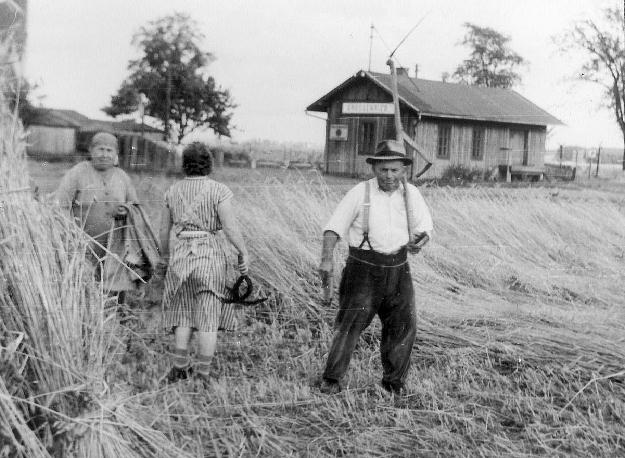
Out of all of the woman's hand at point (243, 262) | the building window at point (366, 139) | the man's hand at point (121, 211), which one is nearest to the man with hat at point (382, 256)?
the woman's hand at point (243, 262)

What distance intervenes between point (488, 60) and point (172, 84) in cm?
938

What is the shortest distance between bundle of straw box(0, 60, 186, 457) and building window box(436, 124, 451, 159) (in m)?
16.4

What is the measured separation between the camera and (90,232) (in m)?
4.93

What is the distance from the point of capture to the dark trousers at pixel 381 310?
4492mm

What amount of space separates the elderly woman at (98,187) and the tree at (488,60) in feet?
18.7

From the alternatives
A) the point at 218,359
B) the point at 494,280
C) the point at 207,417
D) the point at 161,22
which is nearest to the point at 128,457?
the point at 207,417

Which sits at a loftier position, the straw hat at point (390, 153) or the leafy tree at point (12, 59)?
the leafy tree at point (12, 59)

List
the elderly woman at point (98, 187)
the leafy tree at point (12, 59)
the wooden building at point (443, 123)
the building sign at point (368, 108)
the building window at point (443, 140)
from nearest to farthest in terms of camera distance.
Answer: the leafy tree at point (12, 59)
the elderly woman at point (98, 187)
the building sign at point (368, 108)
the wooden building at point (443, 123)
the building window at point (443, 140)

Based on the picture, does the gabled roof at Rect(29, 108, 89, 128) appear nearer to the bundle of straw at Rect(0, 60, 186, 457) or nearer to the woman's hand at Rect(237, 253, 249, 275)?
the bundle of straw at Rect(0, 60, 186, 457)

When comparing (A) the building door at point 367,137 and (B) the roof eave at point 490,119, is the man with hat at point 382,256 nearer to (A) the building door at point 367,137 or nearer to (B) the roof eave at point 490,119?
(A) the building door at point 367,137

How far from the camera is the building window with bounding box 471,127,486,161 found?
63.6ft

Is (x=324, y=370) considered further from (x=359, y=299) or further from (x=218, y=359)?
(x=218, y=359)

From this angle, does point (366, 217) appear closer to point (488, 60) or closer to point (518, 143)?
point (488, 60)

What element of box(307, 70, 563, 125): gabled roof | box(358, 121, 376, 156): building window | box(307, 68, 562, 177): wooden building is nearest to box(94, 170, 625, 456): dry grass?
box(358, 121, 376, 156): building window
